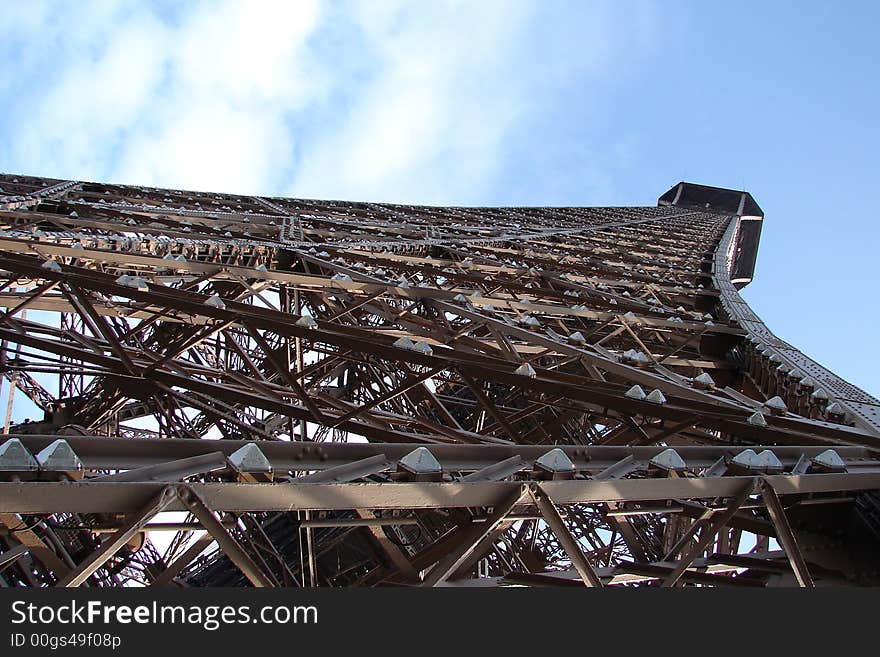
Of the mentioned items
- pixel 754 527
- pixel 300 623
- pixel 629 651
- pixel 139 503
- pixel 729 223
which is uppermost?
pixel 729 223

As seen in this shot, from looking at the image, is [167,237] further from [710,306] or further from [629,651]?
[629,651]

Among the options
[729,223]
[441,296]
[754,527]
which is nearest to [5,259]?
[441,296]

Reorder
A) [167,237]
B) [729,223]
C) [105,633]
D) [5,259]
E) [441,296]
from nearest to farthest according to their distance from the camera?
[105,633] < [5,259] < [441,296] < [167,237] < [729,223]

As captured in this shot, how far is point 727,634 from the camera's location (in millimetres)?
2686

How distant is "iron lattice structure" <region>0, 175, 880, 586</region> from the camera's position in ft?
11.2

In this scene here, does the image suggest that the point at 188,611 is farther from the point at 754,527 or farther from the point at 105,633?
the point at 754,527

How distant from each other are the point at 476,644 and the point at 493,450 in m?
1.62

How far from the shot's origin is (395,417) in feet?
26.4

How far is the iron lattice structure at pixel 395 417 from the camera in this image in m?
3.41

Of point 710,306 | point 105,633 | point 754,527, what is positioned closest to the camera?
point 105,633

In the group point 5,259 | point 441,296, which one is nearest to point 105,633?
point 5,259

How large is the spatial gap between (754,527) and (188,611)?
11.7ft

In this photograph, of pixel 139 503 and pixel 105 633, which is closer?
pixel 105 633

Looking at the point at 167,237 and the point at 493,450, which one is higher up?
the point at 167,237
